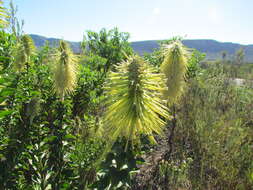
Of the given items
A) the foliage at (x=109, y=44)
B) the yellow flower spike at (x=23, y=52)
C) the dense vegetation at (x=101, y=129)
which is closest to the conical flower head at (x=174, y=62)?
the dense vegetation at (x=101, y=129)

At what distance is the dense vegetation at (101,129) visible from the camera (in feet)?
4.57

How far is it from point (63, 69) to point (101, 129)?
883mm

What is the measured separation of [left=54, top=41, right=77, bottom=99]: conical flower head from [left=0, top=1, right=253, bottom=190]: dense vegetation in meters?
0.01

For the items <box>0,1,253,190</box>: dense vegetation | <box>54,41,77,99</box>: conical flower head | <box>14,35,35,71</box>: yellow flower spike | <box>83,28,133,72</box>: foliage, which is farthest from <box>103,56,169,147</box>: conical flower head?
<box>83,28,133,72</box>: foliage

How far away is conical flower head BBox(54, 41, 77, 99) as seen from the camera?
2236mm

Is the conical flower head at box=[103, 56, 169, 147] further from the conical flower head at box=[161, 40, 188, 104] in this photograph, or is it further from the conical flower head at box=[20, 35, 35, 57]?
Answer: the conical flower head at box=[20, 35, 35, 57]

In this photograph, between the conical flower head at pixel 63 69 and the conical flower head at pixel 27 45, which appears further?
the conical flower head at pixel 27 45

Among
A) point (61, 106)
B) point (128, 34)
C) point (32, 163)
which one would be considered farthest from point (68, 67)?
point (128, 34)

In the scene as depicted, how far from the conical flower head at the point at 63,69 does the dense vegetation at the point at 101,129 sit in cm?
1

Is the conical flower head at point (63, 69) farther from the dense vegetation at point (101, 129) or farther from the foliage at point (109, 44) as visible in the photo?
the foliage at point (109, 44)

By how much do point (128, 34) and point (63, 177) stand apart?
669cm

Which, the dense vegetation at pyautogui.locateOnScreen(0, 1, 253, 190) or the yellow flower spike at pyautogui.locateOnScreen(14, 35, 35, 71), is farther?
the yellow flower spike at pyautogui.locateOnScreen(14, 35, 35, 71)

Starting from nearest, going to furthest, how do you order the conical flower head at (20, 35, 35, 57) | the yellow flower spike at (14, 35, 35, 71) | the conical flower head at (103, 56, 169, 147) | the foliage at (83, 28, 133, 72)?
the conical flower head at (103, 56, 169, 147) → the yellow flower spike at (14, 35, 35, 71) → the conical flower head at (20, 35, 35, 57) → the foliage at (83, 28, 133, 72)

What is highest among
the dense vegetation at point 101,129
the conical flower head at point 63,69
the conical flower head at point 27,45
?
the conical flower head at point 27,45
